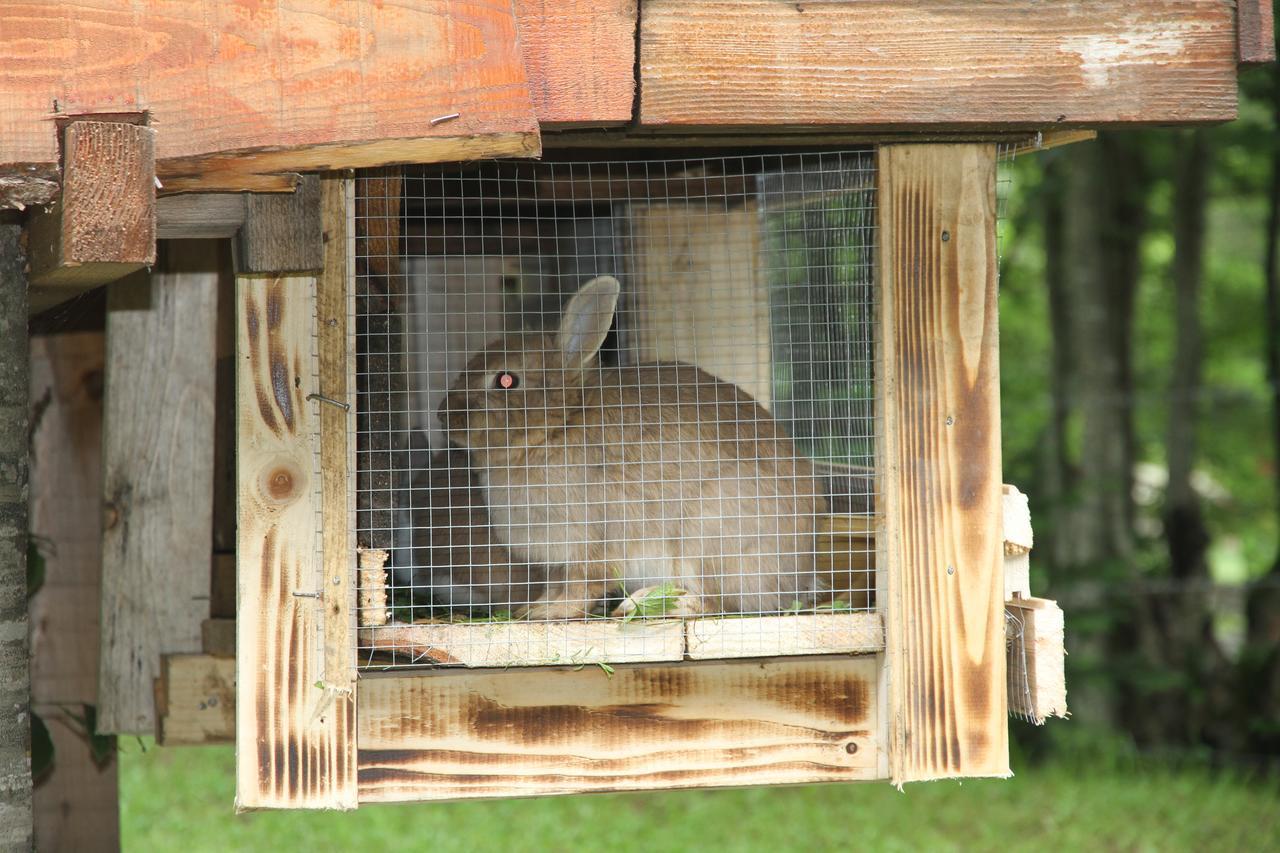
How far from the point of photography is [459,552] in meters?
4.04

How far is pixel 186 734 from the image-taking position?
3.84m

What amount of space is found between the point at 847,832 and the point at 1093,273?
468cm

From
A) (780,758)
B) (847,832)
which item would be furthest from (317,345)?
(847,832)

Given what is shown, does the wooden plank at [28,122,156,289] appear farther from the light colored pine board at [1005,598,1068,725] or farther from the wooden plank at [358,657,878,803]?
the light colored pine board at [1005,598,1068,725]

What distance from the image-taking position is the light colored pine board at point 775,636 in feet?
9.25

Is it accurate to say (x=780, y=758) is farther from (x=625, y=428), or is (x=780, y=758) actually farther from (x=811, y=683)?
(x=625, y=428)

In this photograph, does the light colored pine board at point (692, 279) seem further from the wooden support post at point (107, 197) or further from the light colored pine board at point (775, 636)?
the wooden support post at point (107, 197)

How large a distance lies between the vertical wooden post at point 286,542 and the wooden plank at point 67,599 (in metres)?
1.84

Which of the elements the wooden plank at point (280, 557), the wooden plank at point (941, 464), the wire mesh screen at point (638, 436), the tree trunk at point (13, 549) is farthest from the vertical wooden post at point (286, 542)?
the wooden plank at point (941, 464)

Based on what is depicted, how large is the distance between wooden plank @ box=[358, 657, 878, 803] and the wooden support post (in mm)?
1120

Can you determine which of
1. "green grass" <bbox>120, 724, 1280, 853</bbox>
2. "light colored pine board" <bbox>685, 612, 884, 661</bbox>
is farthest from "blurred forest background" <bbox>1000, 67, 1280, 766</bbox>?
"light colored pine board" <bbox>685, 612, 884, 661</bbox>

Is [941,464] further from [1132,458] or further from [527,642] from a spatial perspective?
[1132,458]

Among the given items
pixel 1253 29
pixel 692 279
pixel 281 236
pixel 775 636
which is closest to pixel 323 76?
pixel 281 236

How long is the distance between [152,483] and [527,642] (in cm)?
180
